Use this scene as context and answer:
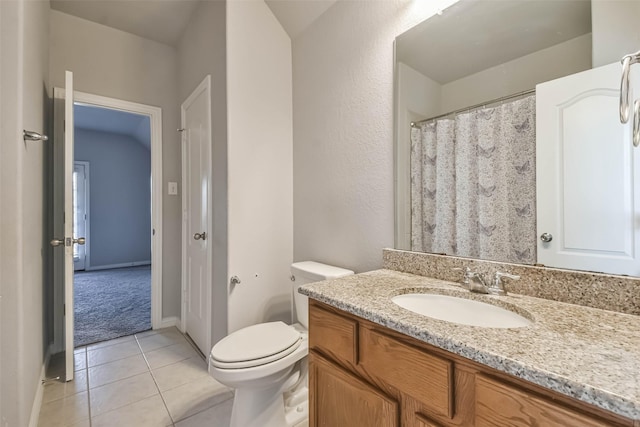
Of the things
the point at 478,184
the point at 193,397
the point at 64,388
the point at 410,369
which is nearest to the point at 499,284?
the point at 478,184

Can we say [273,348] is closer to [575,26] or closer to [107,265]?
[575,26]

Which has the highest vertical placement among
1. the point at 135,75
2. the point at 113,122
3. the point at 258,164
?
the point at 113,122

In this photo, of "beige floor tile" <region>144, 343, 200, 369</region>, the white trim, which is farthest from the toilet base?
the white trim

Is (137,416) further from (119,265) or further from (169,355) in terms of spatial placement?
(119,265)

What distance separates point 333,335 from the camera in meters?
0.95

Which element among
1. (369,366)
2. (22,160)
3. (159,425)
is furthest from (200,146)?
(369,366)

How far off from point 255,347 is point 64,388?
1432mm

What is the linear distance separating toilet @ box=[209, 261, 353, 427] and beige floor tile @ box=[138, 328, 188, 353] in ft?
4.26

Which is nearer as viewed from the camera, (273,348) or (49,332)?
(273,348)

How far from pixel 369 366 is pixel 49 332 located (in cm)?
259

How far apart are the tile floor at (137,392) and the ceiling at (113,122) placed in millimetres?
3026

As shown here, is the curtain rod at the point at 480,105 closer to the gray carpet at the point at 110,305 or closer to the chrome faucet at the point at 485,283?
the chrome faucet at the point at 485,283

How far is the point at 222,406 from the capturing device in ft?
5.36

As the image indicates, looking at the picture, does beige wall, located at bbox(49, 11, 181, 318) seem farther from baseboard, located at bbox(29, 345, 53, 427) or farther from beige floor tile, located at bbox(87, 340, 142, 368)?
baseboard, located at bbox(29, 345, 53, 427)
